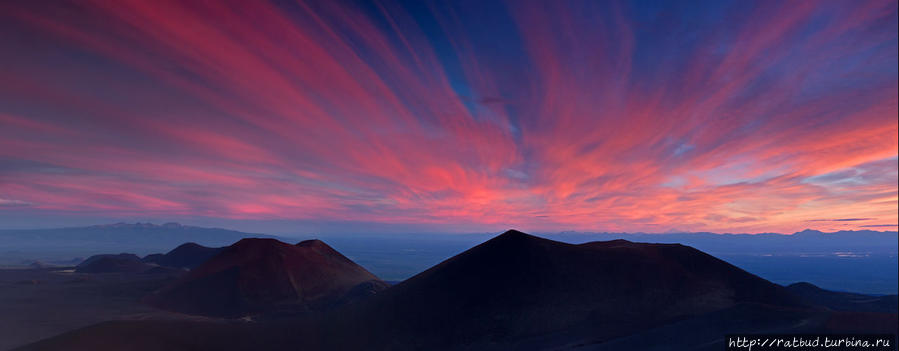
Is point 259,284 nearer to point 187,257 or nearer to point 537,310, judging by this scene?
point 537,310

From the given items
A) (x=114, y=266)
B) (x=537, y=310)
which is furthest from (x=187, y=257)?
(x=537, y=310)

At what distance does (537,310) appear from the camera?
37.9 meters

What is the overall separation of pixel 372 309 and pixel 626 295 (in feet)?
86.5

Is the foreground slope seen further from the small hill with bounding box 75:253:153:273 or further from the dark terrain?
the small hill with bounding box 75:253:153:273

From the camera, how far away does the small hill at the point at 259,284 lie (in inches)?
2507

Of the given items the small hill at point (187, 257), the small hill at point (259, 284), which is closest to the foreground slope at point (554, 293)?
the small hill at point (259, 284)

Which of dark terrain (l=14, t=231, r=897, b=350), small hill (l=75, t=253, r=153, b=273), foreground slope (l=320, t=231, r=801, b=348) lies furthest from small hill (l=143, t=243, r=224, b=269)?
foreground slope (l=320, t=231, r=801, b=348)

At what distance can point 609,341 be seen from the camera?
89.3 feet

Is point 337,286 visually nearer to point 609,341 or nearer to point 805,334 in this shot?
point 609,341

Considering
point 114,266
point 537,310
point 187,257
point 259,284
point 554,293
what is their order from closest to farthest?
point 537,310
point 554,293
point 259,284
point 114,266
point 187,257

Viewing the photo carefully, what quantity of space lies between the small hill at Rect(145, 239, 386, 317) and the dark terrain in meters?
26.0

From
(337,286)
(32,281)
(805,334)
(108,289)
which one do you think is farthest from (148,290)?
(805,334)

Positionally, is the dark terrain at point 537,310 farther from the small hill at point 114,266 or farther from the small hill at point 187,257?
the small hill at point 114,266

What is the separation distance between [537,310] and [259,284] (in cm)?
5200
